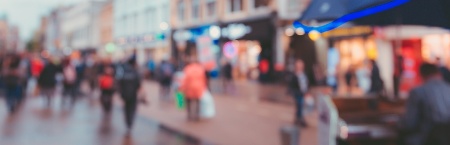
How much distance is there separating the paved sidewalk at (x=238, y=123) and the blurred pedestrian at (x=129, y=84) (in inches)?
40.3

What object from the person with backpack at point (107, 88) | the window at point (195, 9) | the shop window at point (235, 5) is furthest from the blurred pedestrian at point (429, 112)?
the window at point (195, 9)

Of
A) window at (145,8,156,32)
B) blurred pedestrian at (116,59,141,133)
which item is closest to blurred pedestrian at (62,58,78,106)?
blurred pedestrian at (116,59,141,133)

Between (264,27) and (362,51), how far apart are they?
5.40 metres

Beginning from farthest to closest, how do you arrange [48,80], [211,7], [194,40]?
[194,40] < [211,7] < [48,80]

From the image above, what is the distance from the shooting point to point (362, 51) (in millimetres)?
22297

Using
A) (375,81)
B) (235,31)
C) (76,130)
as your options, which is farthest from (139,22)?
(76,130)

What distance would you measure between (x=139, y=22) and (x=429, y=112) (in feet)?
87.4

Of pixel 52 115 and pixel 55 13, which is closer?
pixel 52 115

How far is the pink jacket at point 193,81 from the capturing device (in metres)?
11.5

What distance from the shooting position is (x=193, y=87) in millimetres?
11555

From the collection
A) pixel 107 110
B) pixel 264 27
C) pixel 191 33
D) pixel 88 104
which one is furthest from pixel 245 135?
pixel 191 33

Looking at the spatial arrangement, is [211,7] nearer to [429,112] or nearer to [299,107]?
[299,107]

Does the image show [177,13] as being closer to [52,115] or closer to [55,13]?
[52,115]

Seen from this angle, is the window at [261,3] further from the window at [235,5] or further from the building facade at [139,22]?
the building facade at [139,22]
